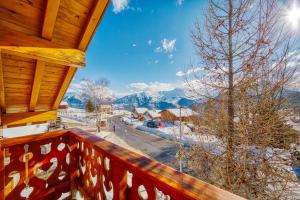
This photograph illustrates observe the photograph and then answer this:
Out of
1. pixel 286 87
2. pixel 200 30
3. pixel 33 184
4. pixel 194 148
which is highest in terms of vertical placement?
pixel 200 30

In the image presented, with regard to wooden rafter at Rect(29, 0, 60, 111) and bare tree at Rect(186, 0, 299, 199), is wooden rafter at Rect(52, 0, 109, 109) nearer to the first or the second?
wooden rafter at Rect(29, 0, 60, 111)

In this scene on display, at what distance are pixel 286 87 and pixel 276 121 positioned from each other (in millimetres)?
656

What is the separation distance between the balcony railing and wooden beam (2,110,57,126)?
116 centimetres

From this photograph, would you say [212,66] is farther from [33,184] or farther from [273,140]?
[33,184]

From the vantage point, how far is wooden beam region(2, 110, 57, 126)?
2576 millimetres

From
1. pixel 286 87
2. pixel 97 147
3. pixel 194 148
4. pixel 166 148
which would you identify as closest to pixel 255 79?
pixel 286 87

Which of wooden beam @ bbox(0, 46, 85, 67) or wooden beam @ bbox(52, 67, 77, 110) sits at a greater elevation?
wooden beam @ bbox(0, 46, 85, 67)

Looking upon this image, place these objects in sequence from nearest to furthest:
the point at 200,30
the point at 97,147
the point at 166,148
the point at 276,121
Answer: the point at 97,147 → the point at 276,121 → the point at 200,30 → the point at 166,148

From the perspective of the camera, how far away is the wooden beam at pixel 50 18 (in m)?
1.33

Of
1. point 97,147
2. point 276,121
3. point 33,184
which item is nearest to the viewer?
point 97,147

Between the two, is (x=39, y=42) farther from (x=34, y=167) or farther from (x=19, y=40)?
A: (x=34, y=167)

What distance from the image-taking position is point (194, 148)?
12.1 ft

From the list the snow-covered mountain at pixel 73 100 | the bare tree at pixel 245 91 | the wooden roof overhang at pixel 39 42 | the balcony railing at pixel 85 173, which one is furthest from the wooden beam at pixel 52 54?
the snow-covered mountain at pixel 73 100

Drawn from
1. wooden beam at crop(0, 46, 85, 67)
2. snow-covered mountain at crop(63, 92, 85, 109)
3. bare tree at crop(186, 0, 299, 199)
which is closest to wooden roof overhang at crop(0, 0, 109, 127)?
wooden beam at crop(0, 46, 85, 67)
